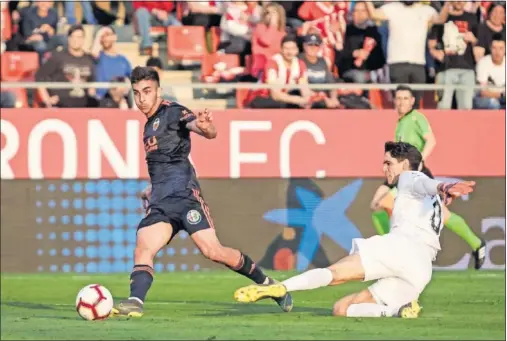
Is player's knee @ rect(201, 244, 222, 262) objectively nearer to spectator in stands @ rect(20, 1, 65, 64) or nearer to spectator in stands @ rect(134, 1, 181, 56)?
spectator in stands @ rect(20, 1, 65, 64)

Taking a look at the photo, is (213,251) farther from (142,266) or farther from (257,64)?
(257,64)

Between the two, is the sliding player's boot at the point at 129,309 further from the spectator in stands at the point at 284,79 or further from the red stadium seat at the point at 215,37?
the red stadium seat at the point at 215,37

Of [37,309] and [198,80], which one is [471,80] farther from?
[37,309]

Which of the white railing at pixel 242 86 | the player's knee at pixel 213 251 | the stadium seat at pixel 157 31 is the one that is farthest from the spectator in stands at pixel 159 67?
the player's knee at pixel 213 251

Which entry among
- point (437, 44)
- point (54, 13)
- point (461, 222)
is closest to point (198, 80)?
point (54, 13)

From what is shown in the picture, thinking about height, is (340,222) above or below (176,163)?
below

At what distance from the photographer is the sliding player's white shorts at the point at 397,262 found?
10.8m

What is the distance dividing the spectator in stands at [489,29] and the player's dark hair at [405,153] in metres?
8.40

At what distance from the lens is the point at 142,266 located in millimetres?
11000

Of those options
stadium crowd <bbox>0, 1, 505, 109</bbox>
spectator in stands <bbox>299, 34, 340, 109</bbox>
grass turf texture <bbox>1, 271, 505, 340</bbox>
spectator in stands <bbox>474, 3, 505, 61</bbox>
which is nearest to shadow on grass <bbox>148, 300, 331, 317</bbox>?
grass turf texture <bbox>1, 271, 505, 340</bbox>

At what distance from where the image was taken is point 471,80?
18.8m

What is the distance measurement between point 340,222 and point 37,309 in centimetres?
635

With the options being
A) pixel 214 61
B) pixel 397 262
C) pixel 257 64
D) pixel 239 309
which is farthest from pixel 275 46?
pixel 397 262

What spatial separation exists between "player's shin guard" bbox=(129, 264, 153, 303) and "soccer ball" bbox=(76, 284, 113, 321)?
0.23m
